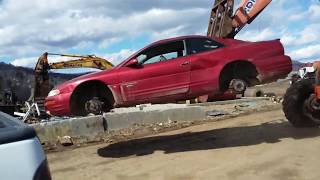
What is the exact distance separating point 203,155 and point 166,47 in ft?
8.07

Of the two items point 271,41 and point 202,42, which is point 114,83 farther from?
point 271,41

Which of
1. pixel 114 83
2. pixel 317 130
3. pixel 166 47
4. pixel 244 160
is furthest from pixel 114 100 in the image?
pixel 317 130

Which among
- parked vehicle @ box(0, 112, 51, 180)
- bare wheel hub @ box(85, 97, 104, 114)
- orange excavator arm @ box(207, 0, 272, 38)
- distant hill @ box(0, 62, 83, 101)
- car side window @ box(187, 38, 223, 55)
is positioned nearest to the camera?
parked vehicle @ box(0, 112, 51, 180)

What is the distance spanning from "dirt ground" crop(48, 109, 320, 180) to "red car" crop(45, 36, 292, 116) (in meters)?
1.01

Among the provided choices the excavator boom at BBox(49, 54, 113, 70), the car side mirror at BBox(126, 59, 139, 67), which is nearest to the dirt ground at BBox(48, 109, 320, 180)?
the car side mirror at BBox(126, 59, 139, 67)

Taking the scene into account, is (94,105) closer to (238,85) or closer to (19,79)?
(238,85)

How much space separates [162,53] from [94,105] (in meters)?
1.67

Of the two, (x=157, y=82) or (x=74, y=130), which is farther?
(x=74, y=130)

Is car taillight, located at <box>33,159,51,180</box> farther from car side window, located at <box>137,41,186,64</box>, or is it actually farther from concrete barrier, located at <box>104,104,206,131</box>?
concrete barrier, located at <box>104,104,206,131</box>

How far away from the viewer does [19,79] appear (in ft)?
108

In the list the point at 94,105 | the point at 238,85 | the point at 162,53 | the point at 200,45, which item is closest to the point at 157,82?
the point at 162,53

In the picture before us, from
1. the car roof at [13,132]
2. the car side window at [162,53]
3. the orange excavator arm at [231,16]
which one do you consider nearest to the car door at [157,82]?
the car side window at [162,53]

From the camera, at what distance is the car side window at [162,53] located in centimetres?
1088

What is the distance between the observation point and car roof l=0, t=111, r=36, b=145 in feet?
9.43
